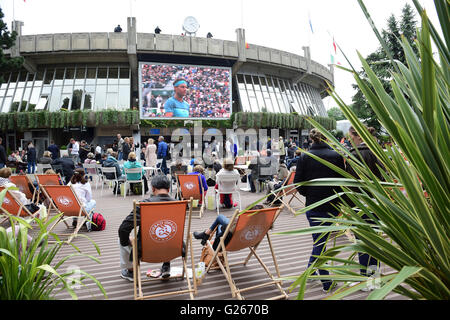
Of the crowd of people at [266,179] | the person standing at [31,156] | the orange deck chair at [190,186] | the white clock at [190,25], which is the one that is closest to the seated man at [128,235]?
the crowd of people at [266,179]

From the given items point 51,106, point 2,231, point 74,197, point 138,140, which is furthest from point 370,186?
point 51,106

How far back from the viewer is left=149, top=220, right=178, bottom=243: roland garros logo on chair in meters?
2.77

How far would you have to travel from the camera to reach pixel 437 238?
1.02 meters

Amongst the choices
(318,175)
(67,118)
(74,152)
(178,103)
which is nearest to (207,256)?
(318,175)

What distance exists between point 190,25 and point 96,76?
821cm

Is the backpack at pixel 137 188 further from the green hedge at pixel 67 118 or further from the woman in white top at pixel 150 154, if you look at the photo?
the green hedge at pixel 67 118

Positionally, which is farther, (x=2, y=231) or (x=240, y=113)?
(x=240, y=113)

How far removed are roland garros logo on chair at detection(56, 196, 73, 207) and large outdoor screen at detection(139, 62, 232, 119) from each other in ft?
58.0

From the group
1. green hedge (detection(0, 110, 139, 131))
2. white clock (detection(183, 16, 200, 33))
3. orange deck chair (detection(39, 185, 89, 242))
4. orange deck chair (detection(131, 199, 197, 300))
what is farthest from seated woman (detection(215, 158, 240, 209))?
white clock (detection(183, 16, 200, 33))

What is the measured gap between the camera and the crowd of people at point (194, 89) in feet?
72.1

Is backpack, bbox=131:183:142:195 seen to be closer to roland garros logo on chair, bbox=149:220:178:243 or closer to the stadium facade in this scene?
roland garros logo on chair, bbox=149:220:178:243

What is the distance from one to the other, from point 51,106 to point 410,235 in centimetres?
2468

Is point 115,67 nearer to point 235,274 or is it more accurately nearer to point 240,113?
point 240,113

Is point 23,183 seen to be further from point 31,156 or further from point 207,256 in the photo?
point 31,156
